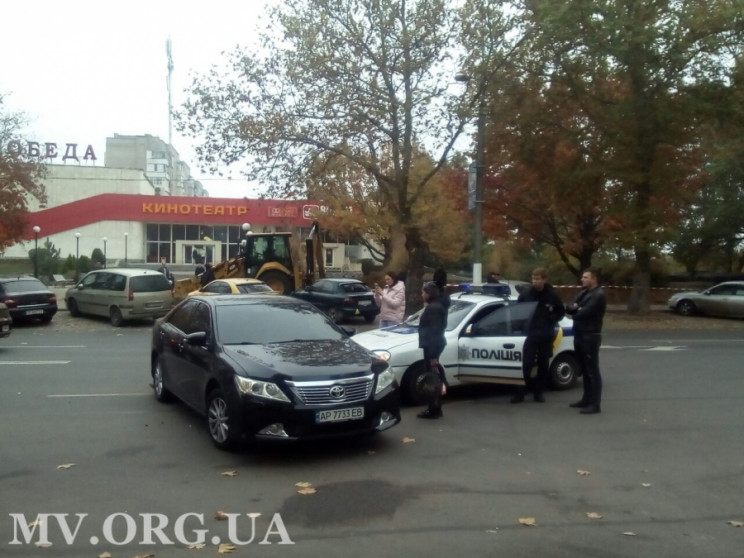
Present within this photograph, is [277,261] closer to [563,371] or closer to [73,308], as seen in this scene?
[73,308]

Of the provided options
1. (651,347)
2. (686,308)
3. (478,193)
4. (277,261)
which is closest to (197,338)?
(651,347)

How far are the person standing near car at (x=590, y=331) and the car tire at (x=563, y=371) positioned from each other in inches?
61.2

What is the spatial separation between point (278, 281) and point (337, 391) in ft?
59.5

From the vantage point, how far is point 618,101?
23.9m

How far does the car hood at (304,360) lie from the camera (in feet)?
23.6

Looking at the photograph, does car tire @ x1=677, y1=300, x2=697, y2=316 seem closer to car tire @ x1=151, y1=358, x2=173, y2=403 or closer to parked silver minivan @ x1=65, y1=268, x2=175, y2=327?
parked silver minivan @ x1=65, y1=268, x2=175, y2=327

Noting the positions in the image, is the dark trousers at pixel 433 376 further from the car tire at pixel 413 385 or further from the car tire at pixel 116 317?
the car tire at pixel 116 317

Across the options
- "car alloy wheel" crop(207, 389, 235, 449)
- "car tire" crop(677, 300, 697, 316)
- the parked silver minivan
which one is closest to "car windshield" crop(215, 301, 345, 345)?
"car alloy wheel" crop(207, 389, 235, 449)

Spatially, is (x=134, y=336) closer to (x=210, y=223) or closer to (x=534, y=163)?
(x=534, y=163)

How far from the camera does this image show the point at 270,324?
335 inches

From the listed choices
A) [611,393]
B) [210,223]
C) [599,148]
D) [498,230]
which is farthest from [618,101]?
[210,223]

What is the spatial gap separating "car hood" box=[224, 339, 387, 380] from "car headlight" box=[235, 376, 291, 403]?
0.08 meters

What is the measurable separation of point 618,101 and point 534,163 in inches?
129

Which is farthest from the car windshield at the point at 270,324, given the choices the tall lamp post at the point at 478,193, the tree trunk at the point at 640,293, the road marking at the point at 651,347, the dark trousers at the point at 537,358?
the tree trunk at the point at 640,293
